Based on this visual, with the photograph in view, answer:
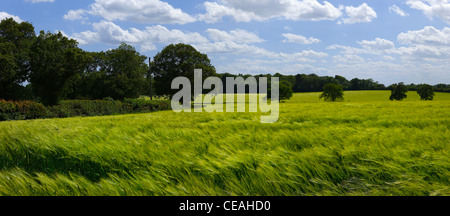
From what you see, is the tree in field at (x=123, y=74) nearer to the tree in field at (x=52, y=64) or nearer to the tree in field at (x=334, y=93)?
the tree in field at (x=52, y=64)

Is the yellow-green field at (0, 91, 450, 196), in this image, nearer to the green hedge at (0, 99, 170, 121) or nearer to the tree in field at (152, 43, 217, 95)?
the green hedge at (0, 99, 170, 121)

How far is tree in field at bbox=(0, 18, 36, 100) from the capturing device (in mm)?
Answer: 36287

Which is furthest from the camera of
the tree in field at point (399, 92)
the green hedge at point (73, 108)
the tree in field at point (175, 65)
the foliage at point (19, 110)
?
the tree in field at point (399, 92)

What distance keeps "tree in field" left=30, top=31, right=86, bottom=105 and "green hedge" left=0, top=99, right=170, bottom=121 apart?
9173 millimetres

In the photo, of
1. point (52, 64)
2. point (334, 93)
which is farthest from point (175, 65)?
point (334, 93)

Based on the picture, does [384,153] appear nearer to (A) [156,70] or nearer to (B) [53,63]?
(B) [53,63]

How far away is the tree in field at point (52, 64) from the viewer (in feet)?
132

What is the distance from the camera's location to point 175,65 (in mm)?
48312

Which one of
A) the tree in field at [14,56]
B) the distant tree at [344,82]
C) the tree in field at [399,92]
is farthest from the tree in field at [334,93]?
the tree in field at [14,56]

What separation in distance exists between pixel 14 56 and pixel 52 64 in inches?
170

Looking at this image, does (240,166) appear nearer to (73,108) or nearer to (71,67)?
(73,108)
